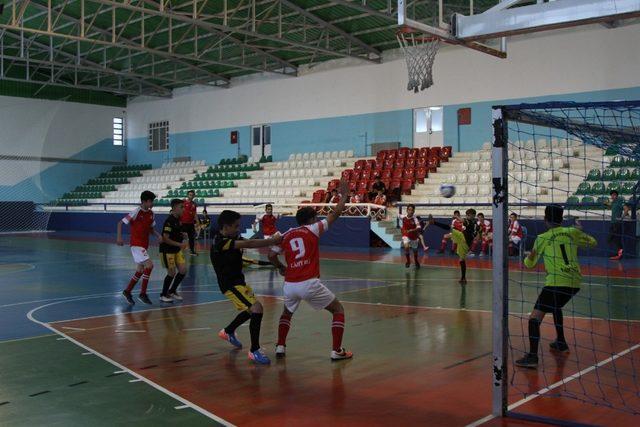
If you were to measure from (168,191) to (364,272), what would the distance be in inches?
957

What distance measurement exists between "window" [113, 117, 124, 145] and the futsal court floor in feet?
111

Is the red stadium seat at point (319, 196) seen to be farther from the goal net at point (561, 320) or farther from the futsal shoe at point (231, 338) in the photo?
the futsal shoe at point (231, 338)

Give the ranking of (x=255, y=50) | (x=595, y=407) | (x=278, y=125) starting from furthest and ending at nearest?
(x=278, y=125) < (x=255, y=50) < (x=595, y=407)

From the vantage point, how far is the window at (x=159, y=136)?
149ft

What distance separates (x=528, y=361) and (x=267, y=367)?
2973 mm

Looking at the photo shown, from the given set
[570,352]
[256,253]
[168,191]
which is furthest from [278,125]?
[570,352]

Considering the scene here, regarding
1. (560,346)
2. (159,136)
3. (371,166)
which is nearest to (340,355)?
(560,346)

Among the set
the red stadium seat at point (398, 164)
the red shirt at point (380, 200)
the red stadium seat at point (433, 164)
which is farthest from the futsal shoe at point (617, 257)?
the red stadium seat at point (398, 164)

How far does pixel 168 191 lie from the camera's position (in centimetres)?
3997

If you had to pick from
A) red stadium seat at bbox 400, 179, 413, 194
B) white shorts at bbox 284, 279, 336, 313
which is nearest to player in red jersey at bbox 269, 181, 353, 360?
white shorts at bbox 284, 279, 336, 313

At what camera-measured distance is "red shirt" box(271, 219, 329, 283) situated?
26.2ft

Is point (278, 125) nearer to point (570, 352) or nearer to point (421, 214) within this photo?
point (421, 214)

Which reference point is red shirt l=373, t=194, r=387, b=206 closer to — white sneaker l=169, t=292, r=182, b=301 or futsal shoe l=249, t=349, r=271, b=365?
white sneaker l=169, t=292, r=182, b=301

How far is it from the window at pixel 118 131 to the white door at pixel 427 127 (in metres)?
24.1
